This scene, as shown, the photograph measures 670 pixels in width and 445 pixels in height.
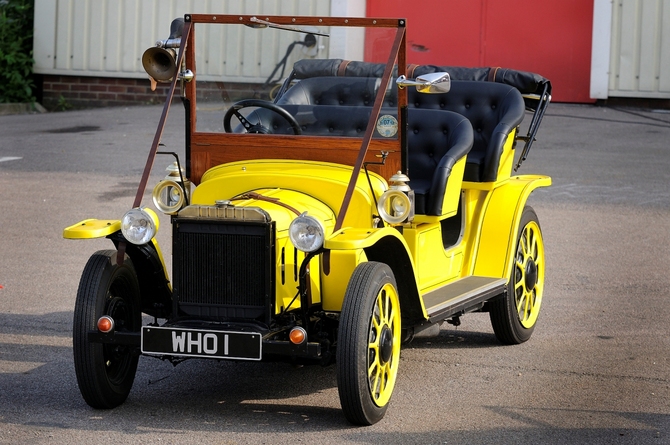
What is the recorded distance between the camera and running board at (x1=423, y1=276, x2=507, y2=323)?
536 cm

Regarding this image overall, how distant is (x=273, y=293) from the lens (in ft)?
15.5

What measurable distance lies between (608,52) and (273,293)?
12.0 metres

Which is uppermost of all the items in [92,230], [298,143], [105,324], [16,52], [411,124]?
[16,52]

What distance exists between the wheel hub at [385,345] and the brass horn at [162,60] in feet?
5.60

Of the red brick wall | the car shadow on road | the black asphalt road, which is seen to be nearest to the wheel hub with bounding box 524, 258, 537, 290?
the black asphalt road

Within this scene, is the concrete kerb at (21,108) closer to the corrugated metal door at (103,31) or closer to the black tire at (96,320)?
the corrugated metal door at (103,31)

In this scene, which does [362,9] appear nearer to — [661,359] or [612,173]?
[612,173]

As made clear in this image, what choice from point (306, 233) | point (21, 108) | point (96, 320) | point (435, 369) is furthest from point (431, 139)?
point (21, 108)

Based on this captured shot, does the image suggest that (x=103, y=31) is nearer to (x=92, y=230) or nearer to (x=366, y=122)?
(x=366, y=122)

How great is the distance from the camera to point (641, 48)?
15539 mm

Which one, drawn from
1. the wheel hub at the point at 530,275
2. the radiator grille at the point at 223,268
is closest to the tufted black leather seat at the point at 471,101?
the wheel hub at the point at 530,275

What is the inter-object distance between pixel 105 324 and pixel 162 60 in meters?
1.45

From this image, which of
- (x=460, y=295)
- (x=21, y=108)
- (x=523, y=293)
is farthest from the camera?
(x=21, y=108)

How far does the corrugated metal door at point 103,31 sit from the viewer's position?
17312 millimetres
